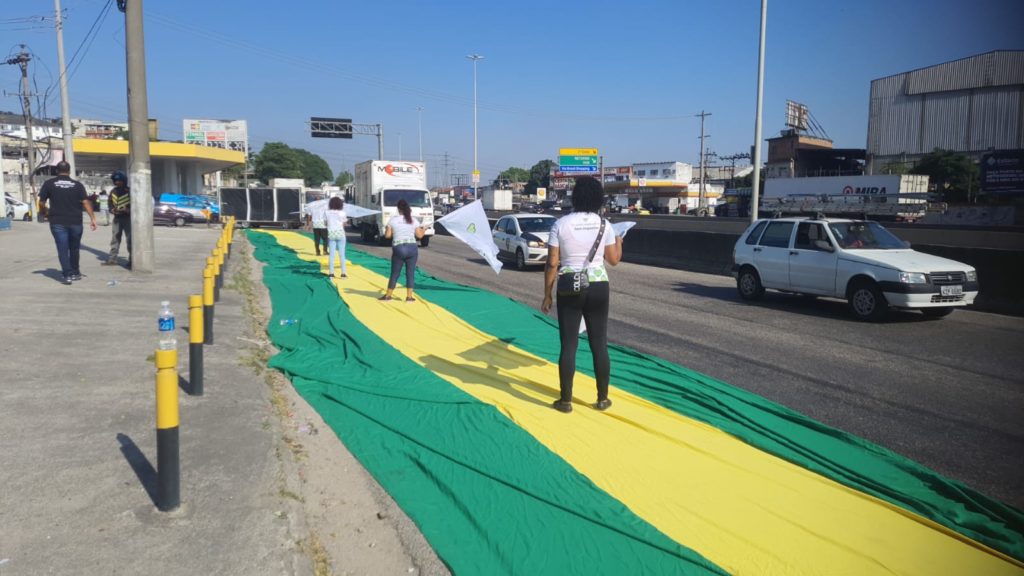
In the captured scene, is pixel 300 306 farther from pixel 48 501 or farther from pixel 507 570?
pixel 507 570

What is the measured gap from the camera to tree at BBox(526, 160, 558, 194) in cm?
13075

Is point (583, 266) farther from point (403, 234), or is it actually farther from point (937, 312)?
point (937, 312)

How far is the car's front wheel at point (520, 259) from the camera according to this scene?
1886 centimetres

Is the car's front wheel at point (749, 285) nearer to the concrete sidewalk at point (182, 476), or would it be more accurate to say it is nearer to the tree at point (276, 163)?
the concrete sidewalk at point (182, 476)

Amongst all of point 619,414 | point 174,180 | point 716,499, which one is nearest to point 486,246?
point 619,414

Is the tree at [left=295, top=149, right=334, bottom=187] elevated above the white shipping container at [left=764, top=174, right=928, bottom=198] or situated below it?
above

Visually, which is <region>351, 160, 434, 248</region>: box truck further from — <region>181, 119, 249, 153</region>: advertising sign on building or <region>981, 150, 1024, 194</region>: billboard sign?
<region>181, 119, 249, 153</region>: advertising sign on building

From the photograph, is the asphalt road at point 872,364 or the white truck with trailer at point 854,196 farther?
the white truck with trailer at point 854,196

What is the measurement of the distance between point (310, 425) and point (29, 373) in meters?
2.75

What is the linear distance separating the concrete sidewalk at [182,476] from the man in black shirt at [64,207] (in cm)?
343

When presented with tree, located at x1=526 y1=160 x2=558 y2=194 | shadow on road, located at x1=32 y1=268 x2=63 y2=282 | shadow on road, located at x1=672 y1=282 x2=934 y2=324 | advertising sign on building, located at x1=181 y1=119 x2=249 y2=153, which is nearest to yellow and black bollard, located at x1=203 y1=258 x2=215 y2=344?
shadow on road, located at x1=32 y1=268 x2=63 y2=282

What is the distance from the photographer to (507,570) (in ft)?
11.8

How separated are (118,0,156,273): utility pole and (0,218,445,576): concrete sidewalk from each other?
514 centimetres

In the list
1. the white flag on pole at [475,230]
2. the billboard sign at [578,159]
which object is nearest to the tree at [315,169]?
the billboard sign at [578,159]
